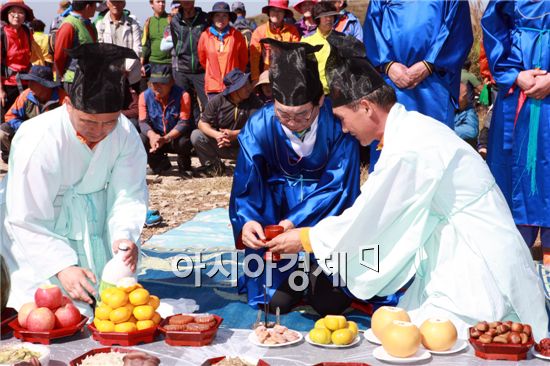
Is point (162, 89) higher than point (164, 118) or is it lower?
higher

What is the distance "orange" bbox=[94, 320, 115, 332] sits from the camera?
9.70 ft

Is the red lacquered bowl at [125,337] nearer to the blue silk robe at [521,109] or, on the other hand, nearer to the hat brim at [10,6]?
the blue silk robe at [521,109]

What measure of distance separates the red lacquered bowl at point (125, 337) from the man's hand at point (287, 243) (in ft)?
2.82

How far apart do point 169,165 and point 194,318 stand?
23.3ft

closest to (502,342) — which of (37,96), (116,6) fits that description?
(37,96)

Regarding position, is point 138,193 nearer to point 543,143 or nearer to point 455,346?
point 455,346

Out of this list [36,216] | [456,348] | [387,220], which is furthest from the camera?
[36,216]

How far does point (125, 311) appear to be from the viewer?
9.83 ft

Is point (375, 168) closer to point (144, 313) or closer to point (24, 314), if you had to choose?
point (144, 313)

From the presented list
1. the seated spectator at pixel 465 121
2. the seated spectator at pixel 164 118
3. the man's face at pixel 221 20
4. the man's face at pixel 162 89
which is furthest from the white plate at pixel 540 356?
the man's face at pixel 221 20

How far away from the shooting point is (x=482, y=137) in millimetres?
9055

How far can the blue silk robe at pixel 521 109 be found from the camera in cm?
530

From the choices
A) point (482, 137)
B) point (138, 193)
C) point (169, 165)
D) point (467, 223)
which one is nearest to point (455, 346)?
point (467, 223)

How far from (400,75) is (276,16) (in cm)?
405
